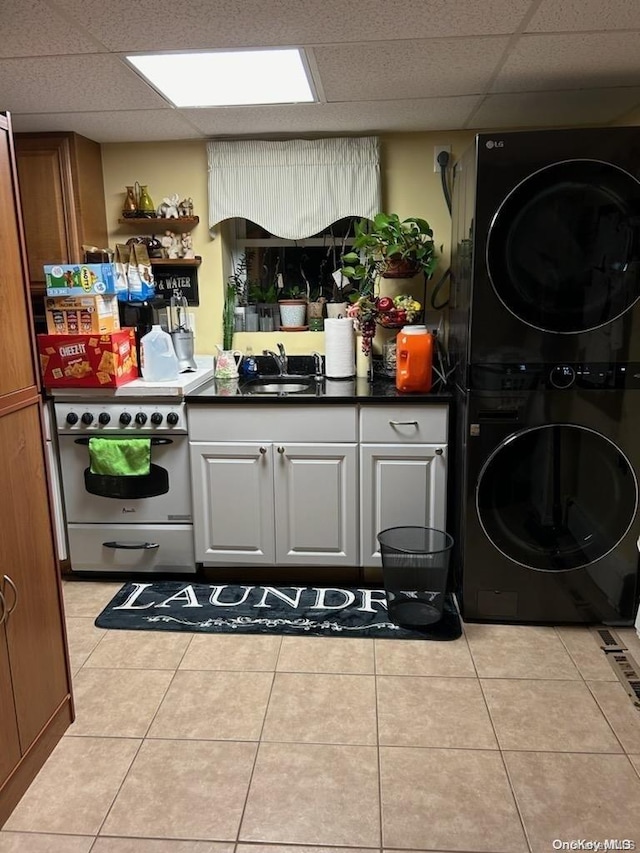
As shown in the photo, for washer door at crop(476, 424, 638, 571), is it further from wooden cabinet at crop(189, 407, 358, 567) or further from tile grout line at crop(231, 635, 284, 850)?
tile grout line at crop(231, 635, 284, 850)

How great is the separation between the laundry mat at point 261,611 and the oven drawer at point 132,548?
100mm

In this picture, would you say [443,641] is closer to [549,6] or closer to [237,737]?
[237,737]

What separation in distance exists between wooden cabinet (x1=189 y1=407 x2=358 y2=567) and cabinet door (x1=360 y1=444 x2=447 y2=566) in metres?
0.07

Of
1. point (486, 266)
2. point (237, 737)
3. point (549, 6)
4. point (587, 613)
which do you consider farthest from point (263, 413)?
point (549, 6)

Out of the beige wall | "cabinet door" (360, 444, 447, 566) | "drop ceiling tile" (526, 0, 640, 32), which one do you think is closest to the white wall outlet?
the beige wall

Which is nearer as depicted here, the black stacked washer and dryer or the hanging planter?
the black stacked washer and dryer

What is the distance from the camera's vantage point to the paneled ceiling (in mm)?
1740

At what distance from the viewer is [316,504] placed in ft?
9.32

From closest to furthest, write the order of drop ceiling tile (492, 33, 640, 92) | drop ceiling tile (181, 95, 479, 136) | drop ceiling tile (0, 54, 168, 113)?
drop ceiling tile (492, 33, 640, 92) < drop ceiling tile (0, 54, 168, 113) < drop ceiling tile (181, 95, 479, 136)

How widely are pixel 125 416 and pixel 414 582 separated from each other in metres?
1.44

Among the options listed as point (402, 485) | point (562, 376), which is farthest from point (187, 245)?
point (562, 376)

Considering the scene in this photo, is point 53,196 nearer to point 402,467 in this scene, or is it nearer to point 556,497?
point 402,467

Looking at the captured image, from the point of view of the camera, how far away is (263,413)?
278 cm

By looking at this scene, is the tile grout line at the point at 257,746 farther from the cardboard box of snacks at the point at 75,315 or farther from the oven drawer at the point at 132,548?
the cardboard box of snacks at the point at 75,315
